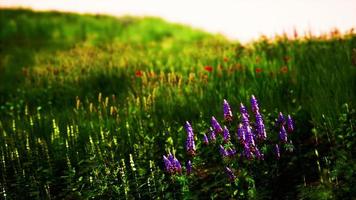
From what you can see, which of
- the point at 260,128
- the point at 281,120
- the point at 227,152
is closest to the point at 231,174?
the point at 227,152

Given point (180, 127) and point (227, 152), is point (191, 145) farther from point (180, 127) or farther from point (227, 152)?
point (180, 127)

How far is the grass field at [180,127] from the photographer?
3.57 meters

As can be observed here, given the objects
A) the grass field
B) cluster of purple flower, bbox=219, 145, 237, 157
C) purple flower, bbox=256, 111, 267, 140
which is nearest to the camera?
cluster of purple flower, bbox=219, 145, 237, 157

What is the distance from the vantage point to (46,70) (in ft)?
29.6

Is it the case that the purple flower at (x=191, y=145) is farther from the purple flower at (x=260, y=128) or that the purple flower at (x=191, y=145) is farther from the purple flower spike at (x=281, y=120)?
the purple flower spike at (x=281, y=120)

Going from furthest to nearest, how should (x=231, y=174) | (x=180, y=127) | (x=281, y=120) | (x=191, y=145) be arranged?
(x=180, y=127) < (x=281, y=120) < (x=191, y=145) < (x=231, y=174)

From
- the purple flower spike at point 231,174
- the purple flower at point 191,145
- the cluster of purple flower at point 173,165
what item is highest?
the purple flower at point 191,145

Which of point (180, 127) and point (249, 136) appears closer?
point (249, 136)

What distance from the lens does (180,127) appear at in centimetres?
475

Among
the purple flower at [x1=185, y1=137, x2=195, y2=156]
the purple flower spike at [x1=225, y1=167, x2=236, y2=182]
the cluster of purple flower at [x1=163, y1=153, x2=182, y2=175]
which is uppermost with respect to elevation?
the purple flower at [x1=185, y1=137, x2=195, y2=156]

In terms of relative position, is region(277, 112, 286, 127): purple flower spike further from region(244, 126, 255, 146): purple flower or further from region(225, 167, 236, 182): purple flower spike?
region(225, 167, 236, 182): purple flower spike

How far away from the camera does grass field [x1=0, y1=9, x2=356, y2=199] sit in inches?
140

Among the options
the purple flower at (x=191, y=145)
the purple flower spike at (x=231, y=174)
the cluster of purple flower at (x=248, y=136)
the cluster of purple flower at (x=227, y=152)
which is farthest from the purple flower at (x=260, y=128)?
the purple flower at (x=191, y=145)

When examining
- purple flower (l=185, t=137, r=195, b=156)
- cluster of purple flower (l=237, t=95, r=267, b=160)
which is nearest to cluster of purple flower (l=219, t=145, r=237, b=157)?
cluster of purple flower (l=237, t=95, r=267, b=160)
